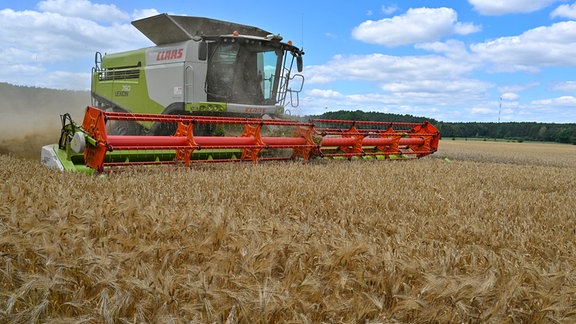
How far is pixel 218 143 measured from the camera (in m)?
6.09

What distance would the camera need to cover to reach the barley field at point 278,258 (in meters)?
1.38

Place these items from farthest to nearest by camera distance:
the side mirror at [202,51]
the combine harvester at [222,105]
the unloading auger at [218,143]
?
the side mirror at [202,51]
the combine harvester at [222,105]
the unloading auger at [218,143]

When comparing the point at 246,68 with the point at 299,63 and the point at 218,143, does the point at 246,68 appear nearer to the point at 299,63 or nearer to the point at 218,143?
the point at 299,63

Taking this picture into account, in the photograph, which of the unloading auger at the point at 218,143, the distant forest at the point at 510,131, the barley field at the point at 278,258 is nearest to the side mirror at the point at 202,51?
the unloading auger at the point at 218,143

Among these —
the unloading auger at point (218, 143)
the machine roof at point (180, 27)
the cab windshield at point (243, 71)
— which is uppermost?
the machine roof at point (180, 27)

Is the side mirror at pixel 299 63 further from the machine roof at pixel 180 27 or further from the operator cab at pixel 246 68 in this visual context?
the machine roof at pixel 180 27

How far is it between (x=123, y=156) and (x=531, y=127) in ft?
145

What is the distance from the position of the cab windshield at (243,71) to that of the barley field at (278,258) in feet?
14.9

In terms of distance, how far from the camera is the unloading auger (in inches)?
206

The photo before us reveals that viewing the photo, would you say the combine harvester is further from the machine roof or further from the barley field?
the barley field

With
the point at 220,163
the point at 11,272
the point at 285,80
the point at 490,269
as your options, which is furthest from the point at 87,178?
the point at 285,80

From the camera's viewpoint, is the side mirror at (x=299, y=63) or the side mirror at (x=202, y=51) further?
the side mirror at (x=299, y=63)

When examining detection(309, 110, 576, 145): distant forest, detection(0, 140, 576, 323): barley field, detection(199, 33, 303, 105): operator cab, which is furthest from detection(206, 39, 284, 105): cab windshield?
detection(309, 110, 576, 145): distant forest

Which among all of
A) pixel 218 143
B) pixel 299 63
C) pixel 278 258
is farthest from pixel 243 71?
pixel 278 258
